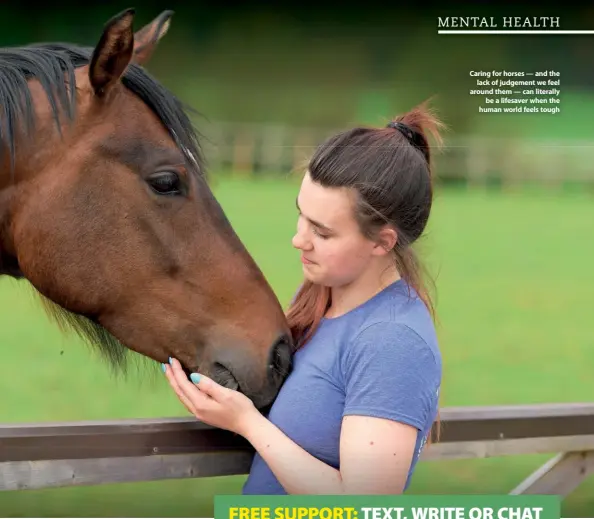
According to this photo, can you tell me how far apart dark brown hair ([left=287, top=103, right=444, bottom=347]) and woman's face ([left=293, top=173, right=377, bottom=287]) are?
0.02 meters

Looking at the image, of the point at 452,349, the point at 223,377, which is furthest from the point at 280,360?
the point at 452,349

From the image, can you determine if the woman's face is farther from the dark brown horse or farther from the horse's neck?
the horse's neck

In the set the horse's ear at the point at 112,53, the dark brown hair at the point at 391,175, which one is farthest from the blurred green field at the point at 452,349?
the horse's ear at the point at 112,53

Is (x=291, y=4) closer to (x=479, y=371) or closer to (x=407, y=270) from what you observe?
(x=407, y=270)

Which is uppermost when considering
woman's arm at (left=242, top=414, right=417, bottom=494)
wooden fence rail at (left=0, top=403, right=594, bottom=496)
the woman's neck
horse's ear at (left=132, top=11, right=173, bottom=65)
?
horse's ear at (left=132, top=11, right=173, bottom=65)

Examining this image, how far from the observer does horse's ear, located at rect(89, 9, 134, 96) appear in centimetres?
163

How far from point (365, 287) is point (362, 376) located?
0.22 meters

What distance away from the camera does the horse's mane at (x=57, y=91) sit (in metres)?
1.75

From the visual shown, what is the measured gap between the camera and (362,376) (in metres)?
1.50

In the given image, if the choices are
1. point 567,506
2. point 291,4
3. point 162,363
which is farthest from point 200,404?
point 567,506

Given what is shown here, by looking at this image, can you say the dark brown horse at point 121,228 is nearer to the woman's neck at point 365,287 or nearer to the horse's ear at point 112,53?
the horse's ear at point 112,53

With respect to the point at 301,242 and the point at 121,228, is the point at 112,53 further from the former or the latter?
the point at 301,242

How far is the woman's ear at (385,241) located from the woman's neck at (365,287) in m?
0.04

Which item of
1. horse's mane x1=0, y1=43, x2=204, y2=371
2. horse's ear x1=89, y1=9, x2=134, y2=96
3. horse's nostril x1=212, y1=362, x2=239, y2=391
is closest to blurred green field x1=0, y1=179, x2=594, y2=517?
horse's nostril x1=212, y1=362, x2=239, y2=391
